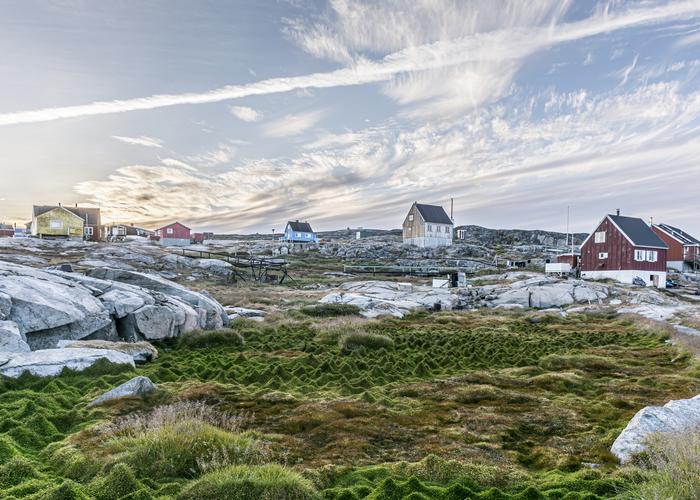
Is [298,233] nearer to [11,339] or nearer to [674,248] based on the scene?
[674,248]

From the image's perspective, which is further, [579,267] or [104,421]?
[579,267]

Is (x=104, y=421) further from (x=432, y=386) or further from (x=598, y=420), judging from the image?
(x=598, y=420)

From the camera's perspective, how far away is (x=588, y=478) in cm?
645

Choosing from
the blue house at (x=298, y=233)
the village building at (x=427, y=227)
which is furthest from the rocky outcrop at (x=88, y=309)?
the blue house at (x=298, y=233)

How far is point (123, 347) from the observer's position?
49.7ft

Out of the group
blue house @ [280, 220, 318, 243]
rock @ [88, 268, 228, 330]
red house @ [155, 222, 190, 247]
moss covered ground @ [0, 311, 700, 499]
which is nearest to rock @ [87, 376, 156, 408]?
moss covered ground @ [0, 311, 700, 499]

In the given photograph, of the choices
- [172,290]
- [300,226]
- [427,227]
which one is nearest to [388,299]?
[172,290]

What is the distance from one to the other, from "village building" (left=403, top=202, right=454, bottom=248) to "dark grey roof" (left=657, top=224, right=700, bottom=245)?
41.6 m

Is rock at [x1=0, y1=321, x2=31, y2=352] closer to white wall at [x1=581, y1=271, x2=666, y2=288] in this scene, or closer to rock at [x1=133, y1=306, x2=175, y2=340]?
rock at [x1=133, y1=306, x2=175, y2=340]

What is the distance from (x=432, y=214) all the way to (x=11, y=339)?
9299cm

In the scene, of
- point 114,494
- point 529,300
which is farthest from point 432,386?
point 529,300

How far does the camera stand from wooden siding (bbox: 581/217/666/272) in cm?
5288

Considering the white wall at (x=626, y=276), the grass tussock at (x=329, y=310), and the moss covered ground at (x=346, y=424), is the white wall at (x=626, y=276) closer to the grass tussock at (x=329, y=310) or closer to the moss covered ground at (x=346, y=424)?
the moss covered ground at (x=346, y=424)

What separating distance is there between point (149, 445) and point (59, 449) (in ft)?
5.62
